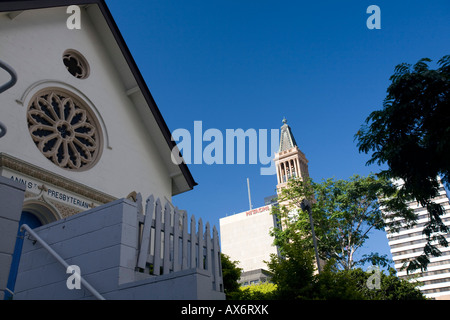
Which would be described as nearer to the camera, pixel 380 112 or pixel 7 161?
pixel 7 161

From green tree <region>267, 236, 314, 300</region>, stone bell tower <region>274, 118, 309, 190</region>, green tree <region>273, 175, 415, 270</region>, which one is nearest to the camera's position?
green tree <region>267, 236, 314, 300</region>

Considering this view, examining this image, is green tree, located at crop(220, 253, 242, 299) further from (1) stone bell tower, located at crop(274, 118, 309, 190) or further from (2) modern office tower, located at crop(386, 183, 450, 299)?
(2) modern office tower, located at crop(386, 183, 450, 299)

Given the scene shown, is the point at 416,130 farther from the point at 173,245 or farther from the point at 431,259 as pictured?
the point at 431,259

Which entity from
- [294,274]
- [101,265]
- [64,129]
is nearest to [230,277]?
[294,274]

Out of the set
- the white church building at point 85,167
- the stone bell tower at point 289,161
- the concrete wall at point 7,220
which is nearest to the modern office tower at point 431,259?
the stone bell tower at point 289,161

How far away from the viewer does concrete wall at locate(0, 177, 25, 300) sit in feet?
17.5

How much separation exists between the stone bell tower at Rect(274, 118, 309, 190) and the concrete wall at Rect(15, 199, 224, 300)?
9975cm

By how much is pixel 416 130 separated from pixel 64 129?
1507cm

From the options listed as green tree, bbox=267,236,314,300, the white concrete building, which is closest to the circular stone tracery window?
green tree, bbox=267,236,314,300

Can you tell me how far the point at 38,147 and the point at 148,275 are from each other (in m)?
7.46

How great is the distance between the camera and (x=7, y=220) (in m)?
5.55

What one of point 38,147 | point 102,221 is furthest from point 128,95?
point 102,221
